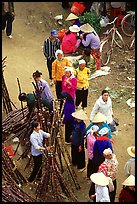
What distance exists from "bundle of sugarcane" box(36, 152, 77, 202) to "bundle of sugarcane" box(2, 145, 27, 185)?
1.43 ft

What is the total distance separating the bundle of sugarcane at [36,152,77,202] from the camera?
7.23m

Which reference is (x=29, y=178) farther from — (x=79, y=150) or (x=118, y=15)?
(x=118, y=15)

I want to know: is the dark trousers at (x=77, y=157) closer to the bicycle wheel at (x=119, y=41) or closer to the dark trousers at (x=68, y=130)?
the dark trousers at (x=68, y=130)

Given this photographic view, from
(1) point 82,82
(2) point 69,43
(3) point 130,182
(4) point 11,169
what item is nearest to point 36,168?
(4) point 11,169

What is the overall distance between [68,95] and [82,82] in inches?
37.3

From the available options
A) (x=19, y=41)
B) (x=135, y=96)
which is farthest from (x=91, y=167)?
(x=19, y=41)

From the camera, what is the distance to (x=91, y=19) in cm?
1181

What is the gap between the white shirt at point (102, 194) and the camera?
21.8 ft

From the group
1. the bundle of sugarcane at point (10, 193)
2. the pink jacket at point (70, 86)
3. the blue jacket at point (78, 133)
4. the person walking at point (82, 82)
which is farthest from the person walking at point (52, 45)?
the bundle of sugarcane at point (10, 193)

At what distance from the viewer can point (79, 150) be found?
817cm

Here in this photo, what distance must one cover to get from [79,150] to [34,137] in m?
0.99

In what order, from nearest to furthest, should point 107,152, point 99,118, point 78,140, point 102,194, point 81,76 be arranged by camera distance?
point 102,194 < point 107,152 < point 99,118 < point 78,140 < point 81,76

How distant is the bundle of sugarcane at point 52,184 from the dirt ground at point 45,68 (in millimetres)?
379

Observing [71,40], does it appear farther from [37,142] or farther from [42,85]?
[37,142]
